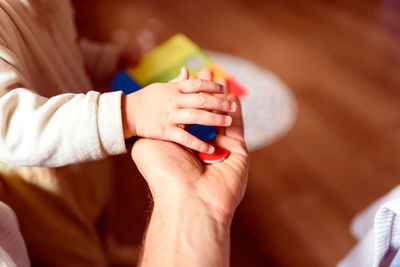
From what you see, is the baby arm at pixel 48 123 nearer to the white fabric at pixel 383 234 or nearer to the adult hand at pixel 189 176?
the adult hand at pixel 189 176

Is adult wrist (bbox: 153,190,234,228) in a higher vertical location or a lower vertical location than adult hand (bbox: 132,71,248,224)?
lower

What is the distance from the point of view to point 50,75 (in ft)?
1.76

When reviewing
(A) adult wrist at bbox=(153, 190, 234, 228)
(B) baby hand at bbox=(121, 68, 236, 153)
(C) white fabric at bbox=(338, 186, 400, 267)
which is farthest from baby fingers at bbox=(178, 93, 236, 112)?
(C) white fabric at bbox=(338, 186, 400, 267)

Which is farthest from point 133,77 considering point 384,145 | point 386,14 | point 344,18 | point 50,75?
point 386,14

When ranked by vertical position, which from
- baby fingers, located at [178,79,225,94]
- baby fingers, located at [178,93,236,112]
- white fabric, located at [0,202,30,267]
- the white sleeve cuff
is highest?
baby fingers, located at [178,79,225,94]

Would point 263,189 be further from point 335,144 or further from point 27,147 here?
point 27,147

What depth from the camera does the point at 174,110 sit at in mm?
441

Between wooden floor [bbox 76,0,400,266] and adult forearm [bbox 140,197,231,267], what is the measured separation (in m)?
0.11

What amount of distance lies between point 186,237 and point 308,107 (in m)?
0.98

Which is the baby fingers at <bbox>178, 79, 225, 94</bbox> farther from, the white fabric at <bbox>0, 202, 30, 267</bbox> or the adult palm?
the white fabric at <bbox>0, 202, 30, 267</bbox>

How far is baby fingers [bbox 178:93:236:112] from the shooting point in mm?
440

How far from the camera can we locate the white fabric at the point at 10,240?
447 mm

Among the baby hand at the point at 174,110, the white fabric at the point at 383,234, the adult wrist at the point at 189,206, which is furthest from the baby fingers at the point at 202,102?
the white fabric at the point at 383,234

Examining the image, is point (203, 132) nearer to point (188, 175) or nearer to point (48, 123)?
point (188, 175)
